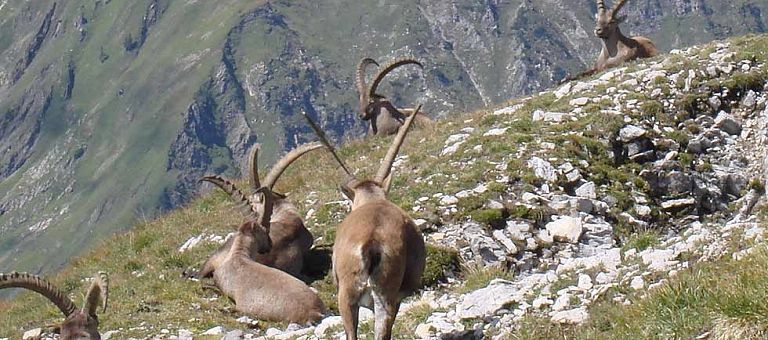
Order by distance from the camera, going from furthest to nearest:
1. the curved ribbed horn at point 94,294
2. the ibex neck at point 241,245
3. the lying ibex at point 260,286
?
the ibex neck at point 241,245 < the lying ibex at point 260,286 < the curved ribbed horn at point 94,294

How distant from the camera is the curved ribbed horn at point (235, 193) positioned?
1633 centimetres

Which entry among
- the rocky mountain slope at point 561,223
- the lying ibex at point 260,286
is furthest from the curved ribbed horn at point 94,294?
the lying ibex at point 260,286

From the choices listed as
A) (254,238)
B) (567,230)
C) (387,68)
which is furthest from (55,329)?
(387,68)

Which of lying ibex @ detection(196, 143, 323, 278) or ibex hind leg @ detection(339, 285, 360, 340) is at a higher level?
ibex hind leg @ detection(339, 285, 360, 340)

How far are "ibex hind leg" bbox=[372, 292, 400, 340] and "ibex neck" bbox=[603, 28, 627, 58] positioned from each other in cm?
2021

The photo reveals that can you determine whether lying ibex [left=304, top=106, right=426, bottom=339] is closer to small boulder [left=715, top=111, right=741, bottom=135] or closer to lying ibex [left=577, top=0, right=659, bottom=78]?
small boulder [left=715, top=111, right=741, bottom=135]

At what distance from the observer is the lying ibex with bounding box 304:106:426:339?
871 cm

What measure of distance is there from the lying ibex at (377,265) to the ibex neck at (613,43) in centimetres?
1949

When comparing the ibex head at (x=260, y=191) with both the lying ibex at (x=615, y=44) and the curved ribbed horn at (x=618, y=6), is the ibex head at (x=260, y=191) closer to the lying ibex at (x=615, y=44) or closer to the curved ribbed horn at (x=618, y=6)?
the lying ibex at (x=615, y=44)

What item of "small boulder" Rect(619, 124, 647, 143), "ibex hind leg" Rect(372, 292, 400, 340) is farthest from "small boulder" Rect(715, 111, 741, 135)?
"ibex hind leg" Rect(372, 292, 400, 340)

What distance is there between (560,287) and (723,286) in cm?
265

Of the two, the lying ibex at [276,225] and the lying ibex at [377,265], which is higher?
the lying ibex at [377,265]

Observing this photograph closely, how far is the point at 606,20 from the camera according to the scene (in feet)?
91.5

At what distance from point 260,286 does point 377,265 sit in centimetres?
507
